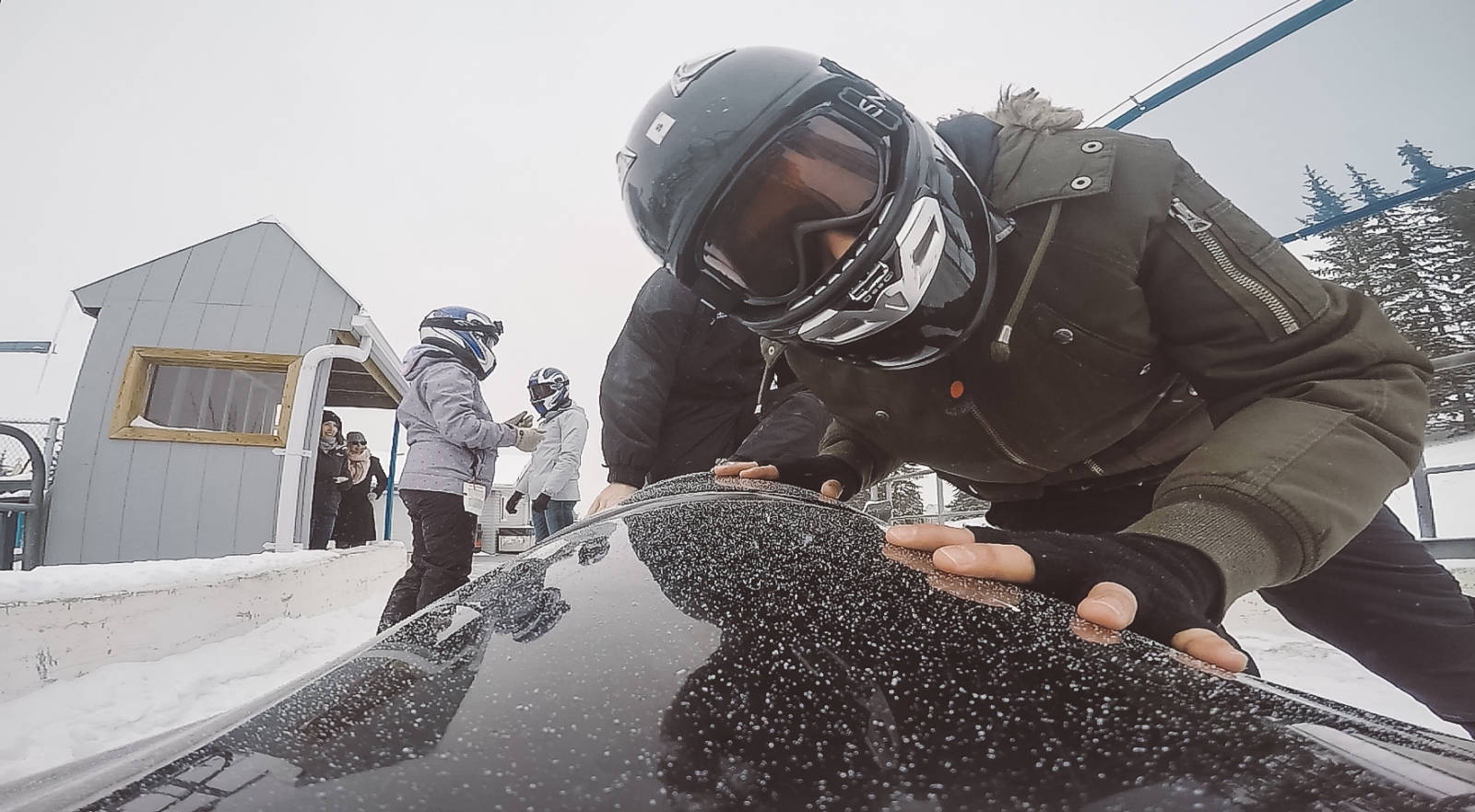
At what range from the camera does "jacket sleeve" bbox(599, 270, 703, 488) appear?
251 centimetres

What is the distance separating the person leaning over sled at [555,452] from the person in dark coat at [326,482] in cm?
271

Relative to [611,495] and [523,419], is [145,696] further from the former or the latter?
[523,419]

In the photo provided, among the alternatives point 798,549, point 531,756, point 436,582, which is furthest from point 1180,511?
point 436,582

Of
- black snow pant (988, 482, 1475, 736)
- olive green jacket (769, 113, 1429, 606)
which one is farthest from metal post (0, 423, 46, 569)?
black snow pant (988, 482, 1475, 736)

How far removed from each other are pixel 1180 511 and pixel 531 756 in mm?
747

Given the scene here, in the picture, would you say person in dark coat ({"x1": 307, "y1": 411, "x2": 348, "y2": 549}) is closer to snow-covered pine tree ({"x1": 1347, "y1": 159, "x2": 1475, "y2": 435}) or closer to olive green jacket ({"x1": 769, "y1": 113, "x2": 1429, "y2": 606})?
olive green jacket ({"x1": 769, "y1": 113, "x2": 1429, "y2": 606})

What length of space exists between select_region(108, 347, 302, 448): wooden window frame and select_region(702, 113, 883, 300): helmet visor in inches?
234

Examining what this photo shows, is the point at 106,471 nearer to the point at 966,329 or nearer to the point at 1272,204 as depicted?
the point at 966,329

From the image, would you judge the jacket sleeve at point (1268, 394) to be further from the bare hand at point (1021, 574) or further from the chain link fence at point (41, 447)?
the chain link fence at point (41, 447)

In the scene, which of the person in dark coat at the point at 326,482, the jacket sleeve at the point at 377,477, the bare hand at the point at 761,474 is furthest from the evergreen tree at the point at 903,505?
the jacket sleeve at the point at 377,477

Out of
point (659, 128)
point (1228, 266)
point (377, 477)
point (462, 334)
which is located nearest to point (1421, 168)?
point (1228, 266)

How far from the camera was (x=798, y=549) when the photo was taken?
0.70 metres

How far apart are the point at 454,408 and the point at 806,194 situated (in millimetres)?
3125

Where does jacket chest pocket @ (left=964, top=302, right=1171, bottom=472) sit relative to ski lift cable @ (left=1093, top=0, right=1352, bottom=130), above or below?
below
